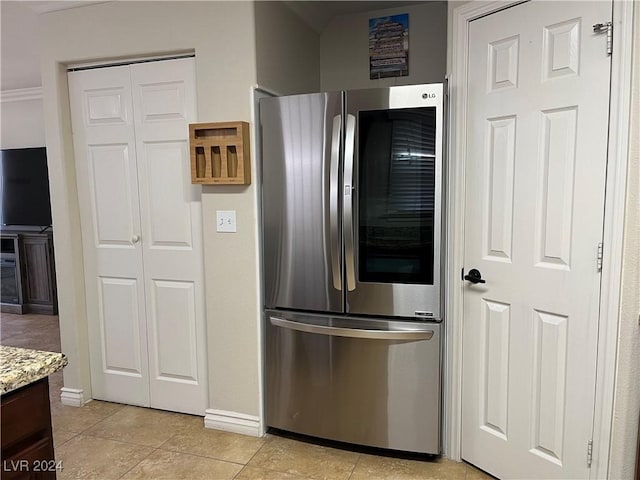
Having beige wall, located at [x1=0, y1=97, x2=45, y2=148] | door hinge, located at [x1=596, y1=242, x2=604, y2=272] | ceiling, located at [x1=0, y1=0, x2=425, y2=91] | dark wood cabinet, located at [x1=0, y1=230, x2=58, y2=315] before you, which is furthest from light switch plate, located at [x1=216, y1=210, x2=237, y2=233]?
beige wall, located at [x1=0, y1=97, x2=45, y2=148]

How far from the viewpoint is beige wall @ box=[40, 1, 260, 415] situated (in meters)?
2.41

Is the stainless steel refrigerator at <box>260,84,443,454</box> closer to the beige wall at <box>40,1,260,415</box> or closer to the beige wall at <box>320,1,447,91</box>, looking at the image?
the beige wall at <box>40,1,260,415</box>

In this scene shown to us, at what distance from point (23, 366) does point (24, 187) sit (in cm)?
A: 506

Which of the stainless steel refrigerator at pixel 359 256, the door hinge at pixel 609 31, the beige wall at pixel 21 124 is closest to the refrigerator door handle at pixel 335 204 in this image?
the stainless steel refrigerator at pixel 359 256

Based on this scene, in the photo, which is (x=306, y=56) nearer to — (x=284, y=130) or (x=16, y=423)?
(x=284, y=130)

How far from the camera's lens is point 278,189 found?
7.83ft

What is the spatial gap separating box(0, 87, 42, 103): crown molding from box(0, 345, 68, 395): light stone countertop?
17.0ft

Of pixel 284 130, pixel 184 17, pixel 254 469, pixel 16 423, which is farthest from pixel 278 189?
pixel 16 423

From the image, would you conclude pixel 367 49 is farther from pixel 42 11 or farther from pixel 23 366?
pixel 23 366

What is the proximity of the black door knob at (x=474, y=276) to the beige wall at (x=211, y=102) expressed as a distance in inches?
43.0

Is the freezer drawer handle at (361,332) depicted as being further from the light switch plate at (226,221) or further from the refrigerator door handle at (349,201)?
the light switch plate at (226,221)

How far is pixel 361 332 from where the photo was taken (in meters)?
2.24

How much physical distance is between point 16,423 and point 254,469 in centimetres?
137

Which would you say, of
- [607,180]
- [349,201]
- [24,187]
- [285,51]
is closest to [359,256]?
[349,201]
